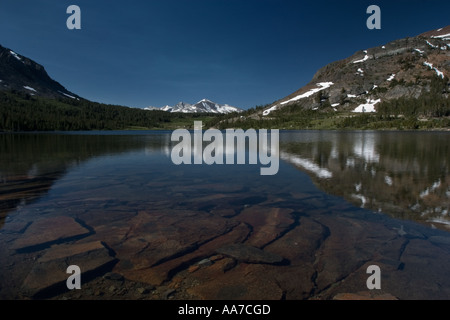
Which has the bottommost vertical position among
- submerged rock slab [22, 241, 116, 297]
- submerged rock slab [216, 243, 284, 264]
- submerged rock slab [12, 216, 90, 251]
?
submerged rock slab [216, 243, 284, 264]

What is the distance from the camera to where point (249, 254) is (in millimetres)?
7695

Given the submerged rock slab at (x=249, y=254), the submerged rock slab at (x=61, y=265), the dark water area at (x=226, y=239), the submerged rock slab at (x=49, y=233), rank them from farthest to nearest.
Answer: the submerged rock slab at (x=49, y=233), the submerged rock slab at (x=249, y=254), the dark water area at (x=226, y=239), the submerged rock slab at (x=61, y=265)

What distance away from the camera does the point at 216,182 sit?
1775 centimetres

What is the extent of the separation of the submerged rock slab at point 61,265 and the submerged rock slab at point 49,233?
650mm

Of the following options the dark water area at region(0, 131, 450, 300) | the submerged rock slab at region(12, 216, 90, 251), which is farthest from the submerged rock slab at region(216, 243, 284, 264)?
the submerged rock slab at region(12, 216, 90, 251)

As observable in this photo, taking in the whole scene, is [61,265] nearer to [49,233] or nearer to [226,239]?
[49,233]

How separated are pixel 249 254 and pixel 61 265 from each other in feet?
16.4

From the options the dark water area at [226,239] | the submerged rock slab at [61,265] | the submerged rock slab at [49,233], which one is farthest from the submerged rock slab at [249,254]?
the submerged rock slab at [49,233]

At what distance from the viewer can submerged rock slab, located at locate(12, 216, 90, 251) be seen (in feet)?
26.6

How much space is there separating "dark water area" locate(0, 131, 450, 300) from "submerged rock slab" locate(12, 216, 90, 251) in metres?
0.04

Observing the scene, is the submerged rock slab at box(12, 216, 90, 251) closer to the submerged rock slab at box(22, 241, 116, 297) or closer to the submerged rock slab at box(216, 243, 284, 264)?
the submerged rock slab at box(22, 241, 116, 297)

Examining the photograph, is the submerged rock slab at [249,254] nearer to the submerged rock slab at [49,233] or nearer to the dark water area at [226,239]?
the dark water area at [226,239]

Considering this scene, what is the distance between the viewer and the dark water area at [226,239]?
6.14m
